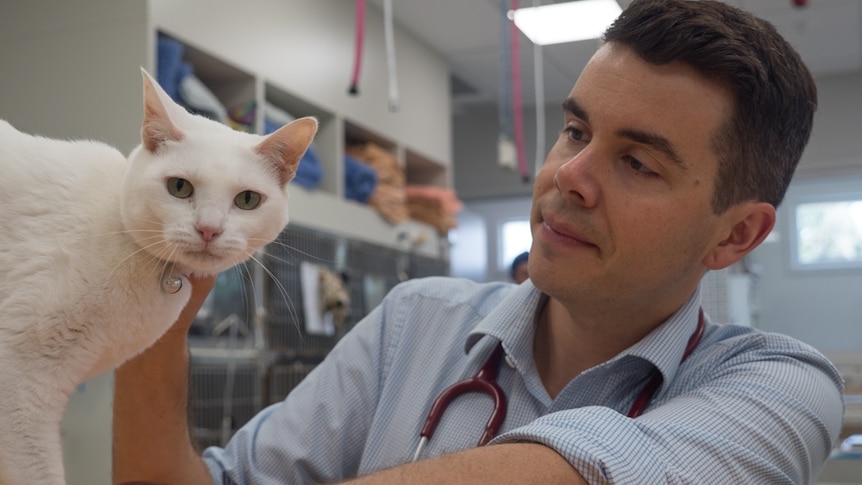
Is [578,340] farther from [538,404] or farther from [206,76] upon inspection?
[206,76]

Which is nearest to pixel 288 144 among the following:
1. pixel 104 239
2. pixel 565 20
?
pixel 104 239

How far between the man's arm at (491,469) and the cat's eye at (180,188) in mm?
292

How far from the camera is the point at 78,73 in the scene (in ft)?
7.25

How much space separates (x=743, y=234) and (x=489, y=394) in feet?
1.30

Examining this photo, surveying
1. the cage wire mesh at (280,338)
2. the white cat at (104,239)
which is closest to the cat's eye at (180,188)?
the white cat at (104,239)

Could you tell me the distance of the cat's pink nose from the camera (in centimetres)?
74

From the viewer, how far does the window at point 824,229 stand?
627 cm

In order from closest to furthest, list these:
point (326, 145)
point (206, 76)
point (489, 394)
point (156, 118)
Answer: point (156, 118)
point (489, 394)
point (206, 76)
point (326, 145)

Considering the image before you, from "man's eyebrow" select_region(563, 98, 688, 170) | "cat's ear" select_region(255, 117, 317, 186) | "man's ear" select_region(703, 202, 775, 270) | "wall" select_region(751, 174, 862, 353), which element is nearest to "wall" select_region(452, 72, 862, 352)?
"wall" select_region(751, 174, 862, 353)

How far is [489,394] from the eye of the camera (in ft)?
3.58

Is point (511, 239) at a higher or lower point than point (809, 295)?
higher

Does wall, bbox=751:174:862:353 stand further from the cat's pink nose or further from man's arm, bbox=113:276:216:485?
the cat's pink nose

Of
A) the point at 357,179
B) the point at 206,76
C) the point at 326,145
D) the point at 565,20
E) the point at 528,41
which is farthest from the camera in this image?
the point at 528,41

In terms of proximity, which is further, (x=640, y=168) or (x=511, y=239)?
(x=511, y=239)
